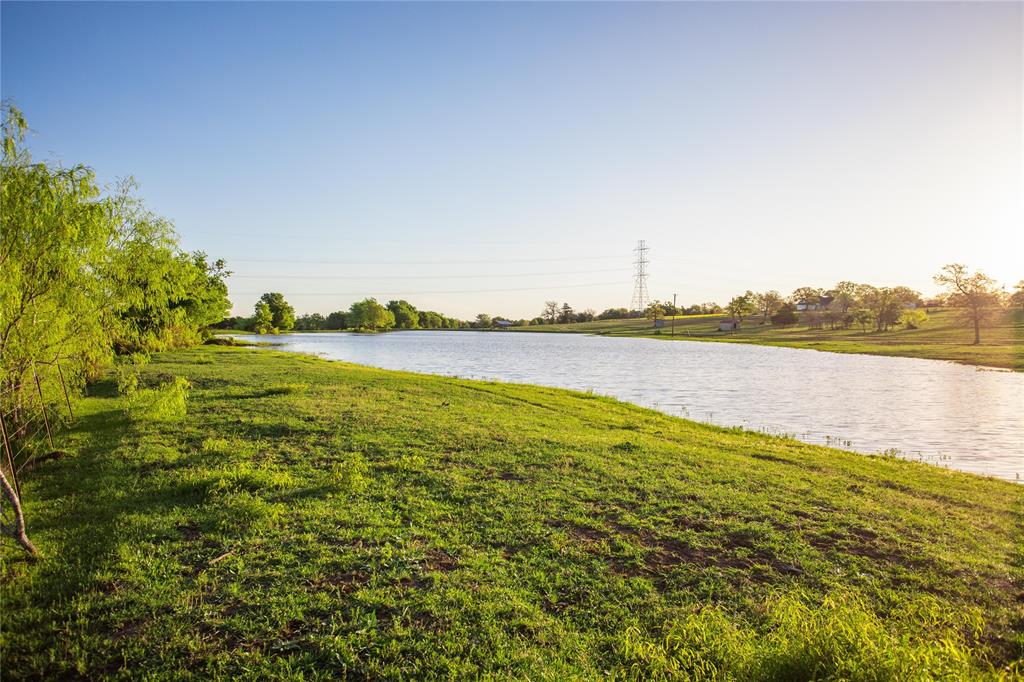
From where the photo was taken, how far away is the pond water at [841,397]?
17.5 metres

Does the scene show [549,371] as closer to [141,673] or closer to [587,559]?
[587,559]

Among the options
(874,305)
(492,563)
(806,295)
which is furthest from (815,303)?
(492,563)

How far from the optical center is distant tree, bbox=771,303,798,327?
124 meters

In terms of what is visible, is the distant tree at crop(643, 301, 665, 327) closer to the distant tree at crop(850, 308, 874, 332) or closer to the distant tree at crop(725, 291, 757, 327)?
the distant tree at crop(725, 291, 757, 327)

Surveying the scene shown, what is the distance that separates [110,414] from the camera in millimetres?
15398

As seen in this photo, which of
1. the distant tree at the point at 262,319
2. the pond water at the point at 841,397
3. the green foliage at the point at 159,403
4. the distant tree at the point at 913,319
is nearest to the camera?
the green foliage at the point at 159,403

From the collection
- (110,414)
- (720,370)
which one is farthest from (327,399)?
(720,370)

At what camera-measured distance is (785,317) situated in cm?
12488

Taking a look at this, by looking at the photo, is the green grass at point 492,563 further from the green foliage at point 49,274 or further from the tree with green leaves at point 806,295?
the tree with green leaves at point 806,295

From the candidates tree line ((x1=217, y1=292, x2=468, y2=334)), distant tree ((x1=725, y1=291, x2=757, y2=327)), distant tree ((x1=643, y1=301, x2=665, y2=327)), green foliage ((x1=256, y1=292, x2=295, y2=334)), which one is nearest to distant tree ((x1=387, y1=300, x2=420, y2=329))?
tree line ((x1=217, y1=292, x2=468, y2=334))

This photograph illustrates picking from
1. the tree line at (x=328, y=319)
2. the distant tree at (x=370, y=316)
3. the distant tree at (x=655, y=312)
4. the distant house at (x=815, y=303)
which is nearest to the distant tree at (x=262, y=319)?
the tree line at (x=328, y=319)

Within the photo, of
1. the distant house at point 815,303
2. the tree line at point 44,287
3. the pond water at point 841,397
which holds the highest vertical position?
the distant house at point 815,303

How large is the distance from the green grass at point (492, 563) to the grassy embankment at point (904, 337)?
50.2m

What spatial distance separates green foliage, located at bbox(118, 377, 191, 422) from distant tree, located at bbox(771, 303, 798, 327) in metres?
134
